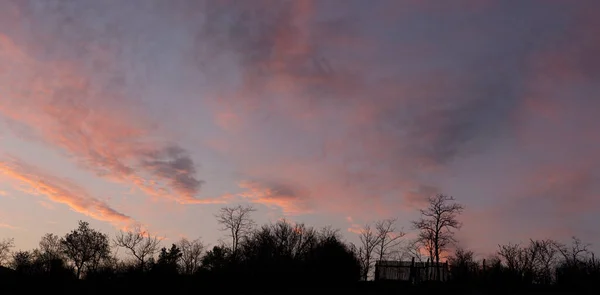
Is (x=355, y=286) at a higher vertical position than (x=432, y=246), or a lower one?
lower

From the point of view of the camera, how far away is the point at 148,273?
6372cm

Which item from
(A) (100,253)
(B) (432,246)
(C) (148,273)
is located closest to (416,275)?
(B) (432,246)

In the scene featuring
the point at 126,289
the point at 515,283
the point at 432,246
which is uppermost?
the point at 432,246

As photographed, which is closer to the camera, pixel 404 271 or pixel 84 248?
pixel 404 271

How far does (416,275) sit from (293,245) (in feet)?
128

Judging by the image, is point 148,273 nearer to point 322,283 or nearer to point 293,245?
point 322,283

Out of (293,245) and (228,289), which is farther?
(293,245)

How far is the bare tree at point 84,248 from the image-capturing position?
427 feet

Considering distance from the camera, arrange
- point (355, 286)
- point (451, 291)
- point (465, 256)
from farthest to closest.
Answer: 1. point (465, 256)
2. point (355, 286)
3. point (451, 291)

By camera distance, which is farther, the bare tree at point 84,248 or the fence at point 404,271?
the bare tree at point 84,248

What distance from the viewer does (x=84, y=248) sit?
429ft

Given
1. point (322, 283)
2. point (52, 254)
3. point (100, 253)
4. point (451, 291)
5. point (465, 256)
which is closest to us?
point (451, 291)

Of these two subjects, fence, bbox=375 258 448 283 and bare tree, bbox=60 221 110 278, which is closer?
fence, bbox=375 258 448 283

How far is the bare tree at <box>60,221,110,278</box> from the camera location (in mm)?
130250
